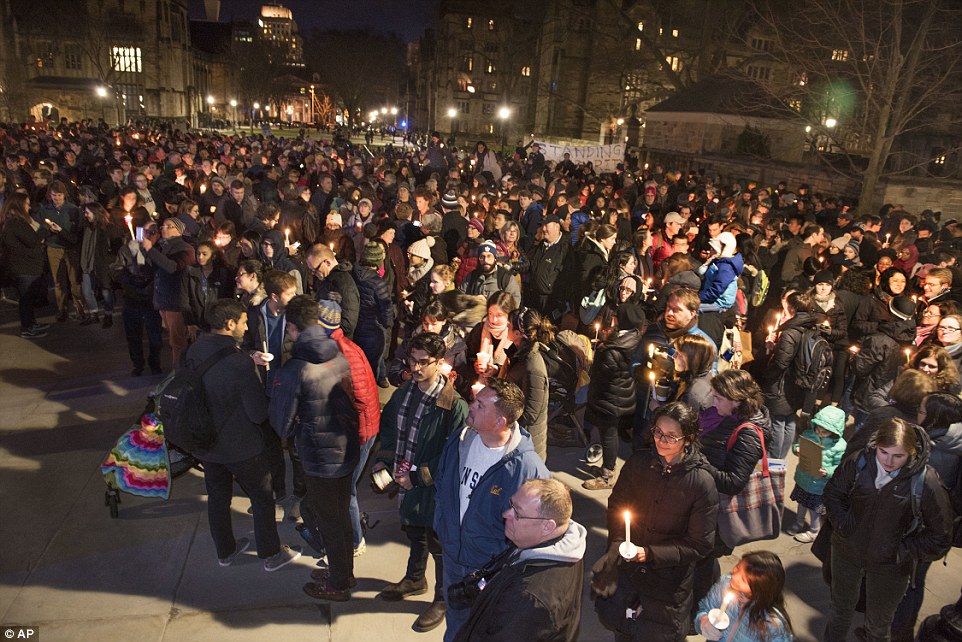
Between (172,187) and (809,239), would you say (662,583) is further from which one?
(172,187)

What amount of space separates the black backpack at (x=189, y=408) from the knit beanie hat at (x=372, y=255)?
3153mm

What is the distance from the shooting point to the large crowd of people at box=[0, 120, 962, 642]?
329 centimetres

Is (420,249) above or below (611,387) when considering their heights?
above

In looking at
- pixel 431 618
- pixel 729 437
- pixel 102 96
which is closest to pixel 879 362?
pixel 729 437

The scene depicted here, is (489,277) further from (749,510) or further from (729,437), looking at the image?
(749,510)

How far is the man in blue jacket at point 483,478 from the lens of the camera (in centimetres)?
327

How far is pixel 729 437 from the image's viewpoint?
12.4ft

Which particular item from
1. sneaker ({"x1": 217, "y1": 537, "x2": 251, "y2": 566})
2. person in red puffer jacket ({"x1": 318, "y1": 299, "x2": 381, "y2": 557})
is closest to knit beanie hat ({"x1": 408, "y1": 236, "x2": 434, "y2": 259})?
person in red puffer jacket ({"x1": 318, "y1": 299, "x2": 381, "y2": 557})

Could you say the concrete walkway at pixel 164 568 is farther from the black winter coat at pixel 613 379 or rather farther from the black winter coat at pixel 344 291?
the black winter coat at pixel 344 291

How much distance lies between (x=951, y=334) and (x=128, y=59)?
3023 inches

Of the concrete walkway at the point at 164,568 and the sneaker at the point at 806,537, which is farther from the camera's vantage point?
the sneaker at the point at 806,537

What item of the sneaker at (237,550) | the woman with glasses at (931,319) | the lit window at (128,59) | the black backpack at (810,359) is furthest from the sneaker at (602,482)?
the lit window at (128,59)

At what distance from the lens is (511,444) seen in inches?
134

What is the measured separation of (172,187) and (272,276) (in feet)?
23.1
